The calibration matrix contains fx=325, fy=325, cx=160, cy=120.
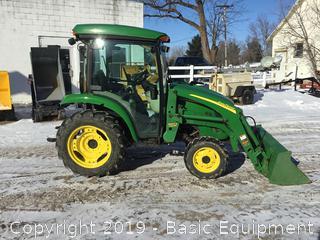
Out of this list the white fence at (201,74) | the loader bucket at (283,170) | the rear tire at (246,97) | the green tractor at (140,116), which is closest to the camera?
the loader bucket at (283,170)

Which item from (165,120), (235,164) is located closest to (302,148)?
(235,164)

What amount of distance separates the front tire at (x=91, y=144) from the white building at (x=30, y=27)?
880cm

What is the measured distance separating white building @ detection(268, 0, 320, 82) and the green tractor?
14.3 meters

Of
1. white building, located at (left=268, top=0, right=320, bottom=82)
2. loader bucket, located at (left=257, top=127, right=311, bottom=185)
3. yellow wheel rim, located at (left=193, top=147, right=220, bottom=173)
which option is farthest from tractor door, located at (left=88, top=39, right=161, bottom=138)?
white building, located at (left=268, top=0, right=320, bottom=82)

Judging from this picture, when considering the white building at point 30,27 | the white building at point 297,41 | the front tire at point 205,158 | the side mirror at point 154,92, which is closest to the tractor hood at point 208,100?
the side mirror at point 154,92

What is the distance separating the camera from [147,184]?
455 cm

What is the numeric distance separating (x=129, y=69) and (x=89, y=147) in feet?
4.25

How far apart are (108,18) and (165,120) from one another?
10039 millimetres

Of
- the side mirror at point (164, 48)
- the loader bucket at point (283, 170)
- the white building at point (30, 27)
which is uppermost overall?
the white building at point (30, 27)

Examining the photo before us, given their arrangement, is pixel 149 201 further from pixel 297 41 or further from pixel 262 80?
pixel 297 41

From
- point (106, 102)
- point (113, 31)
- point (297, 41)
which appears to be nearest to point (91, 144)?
point (106, 102)

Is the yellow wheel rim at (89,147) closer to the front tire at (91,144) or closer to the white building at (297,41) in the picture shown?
the front tire at (91,144)

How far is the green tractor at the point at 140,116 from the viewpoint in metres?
4.51

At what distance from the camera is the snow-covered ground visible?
335cm
